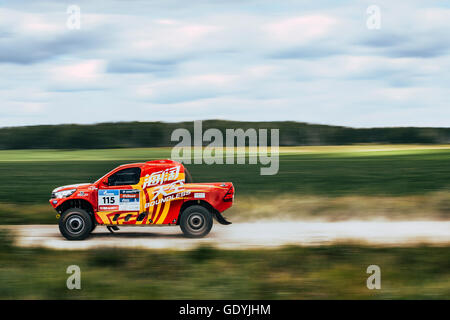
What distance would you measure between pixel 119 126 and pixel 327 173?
41162 millimetres

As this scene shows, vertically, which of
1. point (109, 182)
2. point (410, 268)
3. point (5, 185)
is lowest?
point (410, 268)

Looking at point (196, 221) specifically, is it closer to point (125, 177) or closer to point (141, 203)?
point (141, 203)

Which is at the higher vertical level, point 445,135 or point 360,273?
point 445,135

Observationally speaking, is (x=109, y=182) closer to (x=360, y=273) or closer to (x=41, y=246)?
(x=41, y=246)

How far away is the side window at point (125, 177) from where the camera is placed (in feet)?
42.3

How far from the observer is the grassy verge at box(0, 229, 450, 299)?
26.6ft

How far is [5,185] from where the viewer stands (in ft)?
97.5

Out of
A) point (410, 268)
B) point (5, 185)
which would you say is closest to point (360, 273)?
point (410, 268)

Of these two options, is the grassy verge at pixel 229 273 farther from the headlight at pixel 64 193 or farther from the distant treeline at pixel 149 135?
the distant treeline at pixel 149 135

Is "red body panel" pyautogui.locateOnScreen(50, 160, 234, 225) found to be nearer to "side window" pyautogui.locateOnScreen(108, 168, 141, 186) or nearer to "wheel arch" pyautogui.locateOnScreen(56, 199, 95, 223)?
"wheel arch" pyautogui.locateOnScreen(56, 199, 95, 223)

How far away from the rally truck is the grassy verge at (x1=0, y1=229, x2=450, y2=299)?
155 cm

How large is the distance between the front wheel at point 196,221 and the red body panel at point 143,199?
0.18 metres

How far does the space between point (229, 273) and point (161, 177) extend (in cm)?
422

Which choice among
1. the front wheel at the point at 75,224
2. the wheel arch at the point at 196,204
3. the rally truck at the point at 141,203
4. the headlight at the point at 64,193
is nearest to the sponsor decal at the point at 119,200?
the rally truck at the point at 141,203
